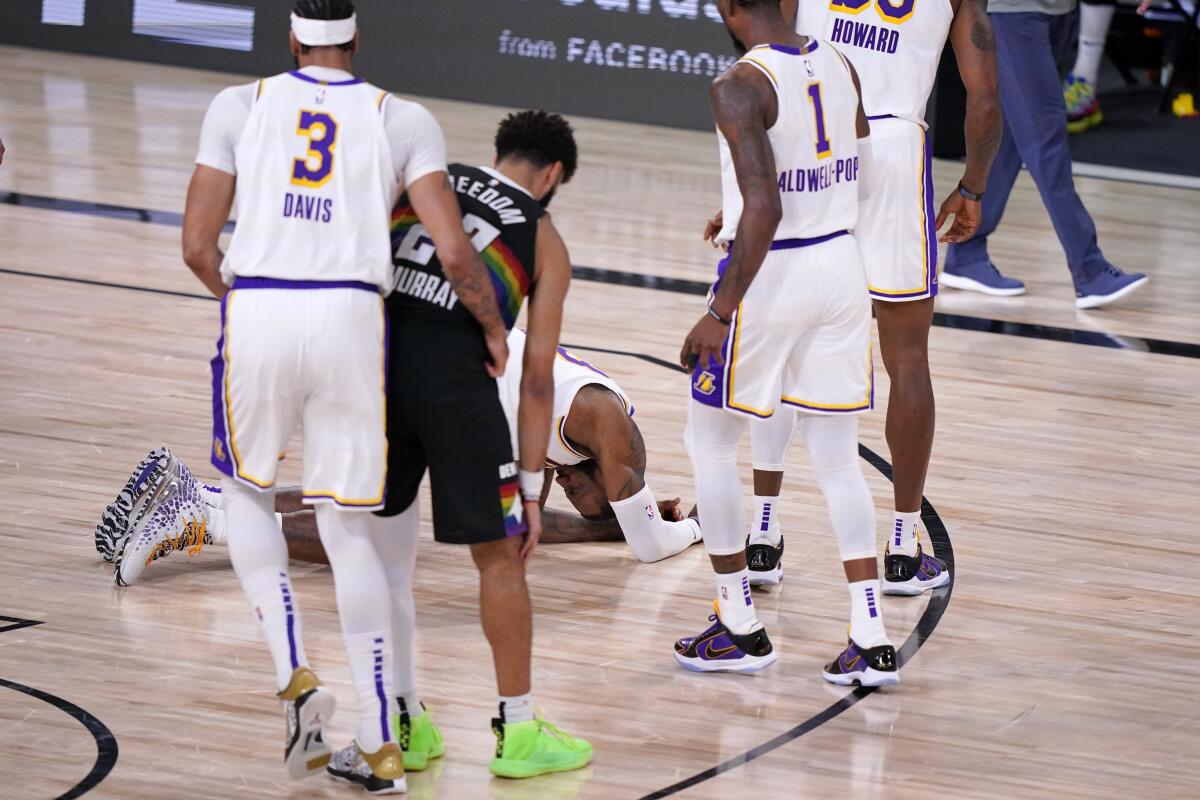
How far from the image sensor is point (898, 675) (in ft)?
13.5

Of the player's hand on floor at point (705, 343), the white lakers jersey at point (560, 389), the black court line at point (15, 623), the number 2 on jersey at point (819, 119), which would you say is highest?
the number 2 on jersey at point (819, 119)

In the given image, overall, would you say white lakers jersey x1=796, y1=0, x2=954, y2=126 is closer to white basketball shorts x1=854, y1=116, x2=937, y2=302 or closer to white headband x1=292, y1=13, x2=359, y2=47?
white basketball shorts x1=854, y1=116, x2=937, y2=302

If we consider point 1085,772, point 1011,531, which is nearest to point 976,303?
point 1011,531

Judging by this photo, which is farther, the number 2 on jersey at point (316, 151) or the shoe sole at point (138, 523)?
the shoe sole at point (138, 523)

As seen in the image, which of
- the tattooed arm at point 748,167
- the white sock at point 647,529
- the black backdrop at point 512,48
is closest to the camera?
the tattooed arm at point 748,167

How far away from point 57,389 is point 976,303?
4391 millimetres

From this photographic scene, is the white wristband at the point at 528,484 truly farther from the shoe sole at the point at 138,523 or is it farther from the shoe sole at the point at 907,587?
the shoe sole at the point at 907,587

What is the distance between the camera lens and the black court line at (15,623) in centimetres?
406

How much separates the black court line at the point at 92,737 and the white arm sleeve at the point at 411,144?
4.19 ft

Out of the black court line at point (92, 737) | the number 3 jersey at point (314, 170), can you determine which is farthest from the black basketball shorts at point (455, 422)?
the black court line at point (92, 737)

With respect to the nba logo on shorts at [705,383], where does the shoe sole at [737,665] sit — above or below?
below

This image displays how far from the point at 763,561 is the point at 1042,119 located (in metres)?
4.07

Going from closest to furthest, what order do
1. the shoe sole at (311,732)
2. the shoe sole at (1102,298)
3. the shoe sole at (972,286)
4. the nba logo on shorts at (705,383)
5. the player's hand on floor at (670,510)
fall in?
the shoe sole at (311,732) → the nba logo on shorts at (705,383) → the player's hand on floor at (670,510) → the shoe sole at (1102,298) → the shoe sole at (972,286)

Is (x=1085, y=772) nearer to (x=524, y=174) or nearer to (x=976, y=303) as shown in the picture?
(x=524, y=174)
